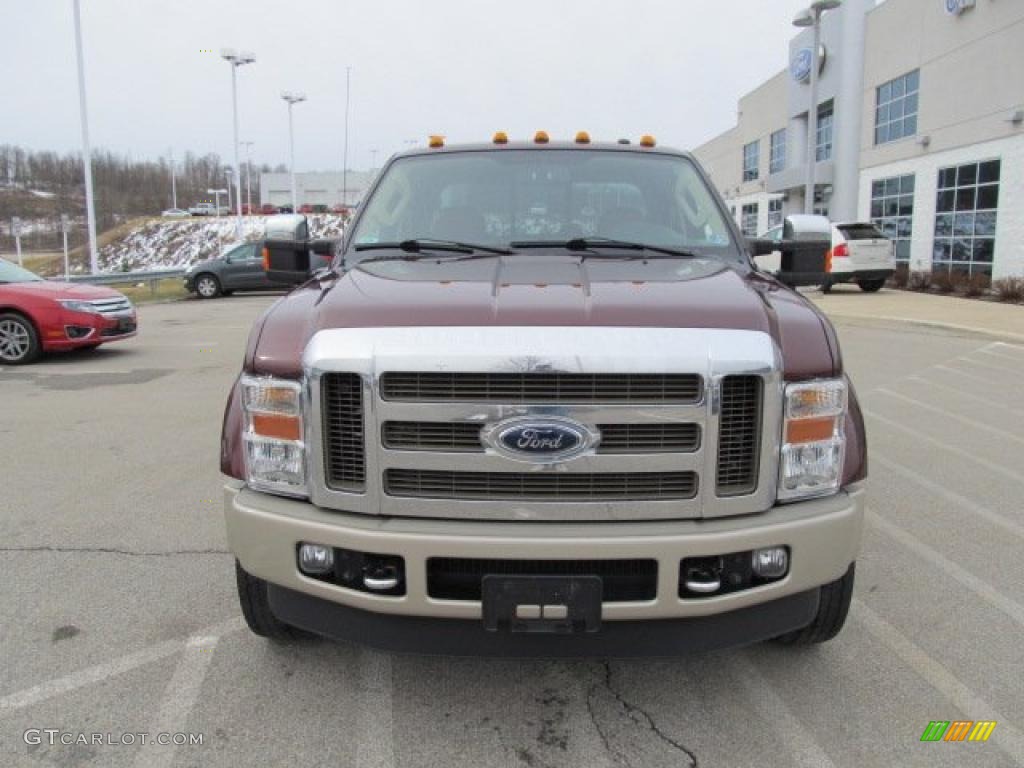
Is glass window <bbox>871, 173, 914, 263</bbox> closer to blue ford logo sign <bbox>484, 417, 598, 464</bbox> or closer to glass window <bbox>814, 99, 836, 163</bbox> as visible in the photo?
glass window <bbox>814, 99, 836, 163</bbox>

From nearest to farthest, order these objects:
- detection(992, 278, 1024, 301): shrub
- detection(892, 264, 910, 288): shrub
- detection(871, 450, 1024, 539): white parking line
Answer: detection(871, 450, 1024, 539): white parking line
detection(992, 278, 1024, 301): shrub
detection(892, 264, 910, 288): shrub

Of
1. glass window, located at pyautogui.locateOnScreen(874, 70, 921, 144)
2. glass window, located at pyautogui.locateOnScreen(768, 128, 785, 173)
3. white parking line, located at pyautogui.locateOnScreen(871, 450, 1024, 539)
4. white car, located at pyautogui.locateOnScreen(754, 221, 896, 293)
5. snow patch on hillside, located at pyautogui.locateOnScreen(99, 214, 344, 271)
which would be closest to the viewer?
white parking line, located at pyautogui.locateOnScreen(871, 450, 1024, 539)

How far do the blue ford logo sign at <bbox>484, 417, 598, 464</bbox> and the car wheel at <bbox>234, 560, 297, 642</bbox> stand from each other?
1085mm

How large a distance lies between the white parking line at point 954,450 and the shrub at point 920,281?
47.7ft

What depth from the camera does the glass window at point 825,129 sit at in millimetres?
31744

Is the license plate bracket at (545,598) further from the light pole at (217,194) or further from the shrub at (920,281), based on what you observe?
the light pole at (217,194)

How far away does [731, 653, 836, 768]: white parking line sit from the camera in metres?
2.51

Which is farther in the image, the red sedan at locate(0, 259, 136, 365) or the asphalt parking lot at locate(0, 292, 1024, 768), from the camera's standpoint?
the red sedan at locate(0, 259, 136, 365)

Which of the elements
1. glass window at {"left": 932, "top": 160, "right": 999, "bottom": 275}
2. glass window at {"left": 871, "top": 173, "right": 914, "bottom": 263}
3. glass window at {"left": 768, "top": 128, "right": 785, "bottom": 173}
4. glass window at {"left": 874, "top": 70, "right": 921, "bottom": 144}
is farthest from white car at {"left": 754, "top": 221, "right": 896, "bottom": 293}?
glass window at {"left": 768, "top": 128, "right": 785, "bottom": 173}

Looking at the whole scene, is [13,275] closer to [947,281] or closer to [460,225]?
[460,225]

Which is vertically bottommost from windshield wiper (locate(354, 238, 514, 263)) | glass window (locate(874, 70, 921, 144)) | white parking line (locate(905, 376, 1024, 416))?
white parking line (locate(905, 376, 1024, 416))

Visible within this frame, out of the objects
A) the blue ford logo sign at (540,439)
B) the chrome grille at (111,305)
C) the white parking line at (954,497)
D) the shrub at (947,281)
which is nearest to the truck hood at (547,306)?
the blue ford logo sign at (540,439)

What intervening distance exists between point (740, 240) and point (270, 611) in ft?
8.26

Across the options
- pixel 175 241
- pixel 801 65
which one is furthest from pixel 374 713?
pixel 175 241
